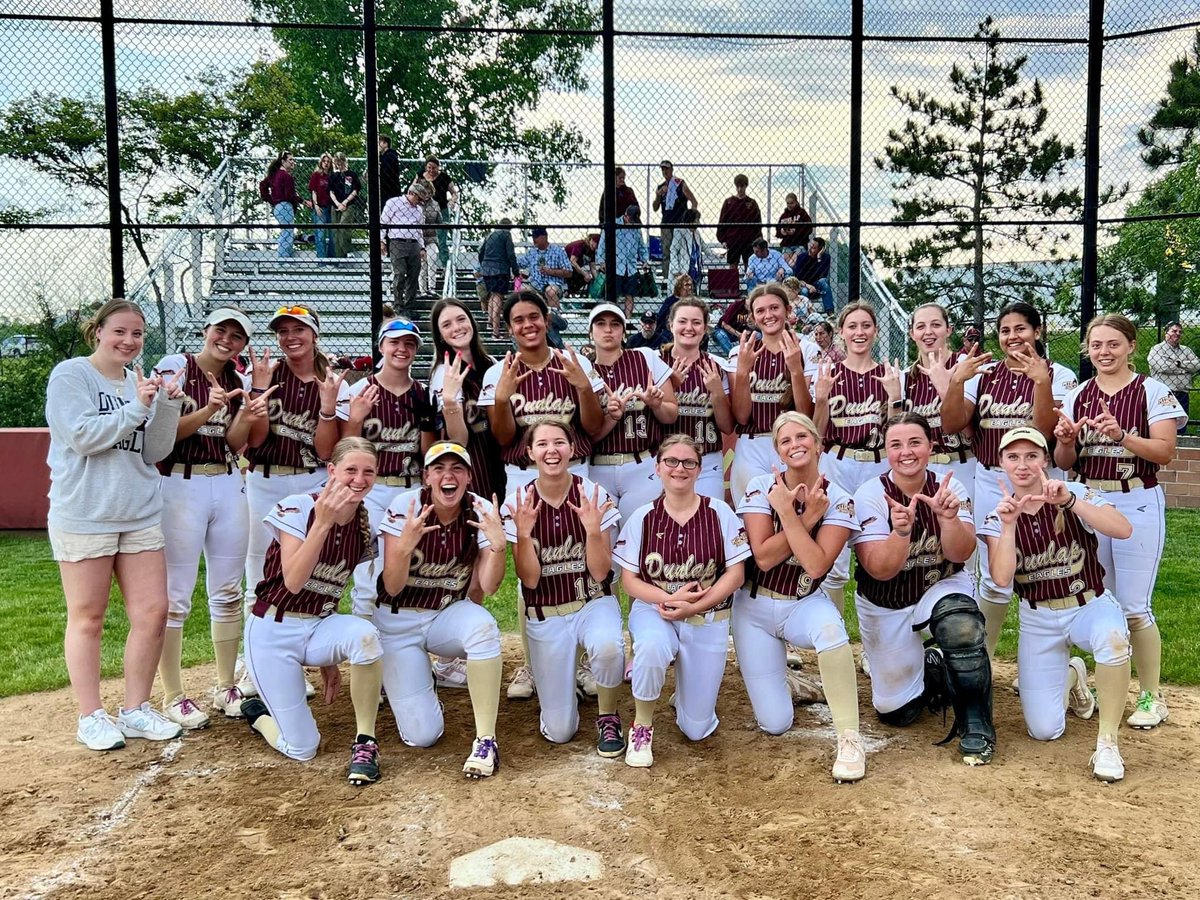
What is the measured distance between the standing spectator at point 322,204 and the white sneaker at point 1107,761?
6.96 m

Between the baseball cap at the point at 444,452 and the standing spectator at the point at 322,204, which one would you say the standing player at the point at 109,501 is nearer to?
the baseball cap at the point at 444,452

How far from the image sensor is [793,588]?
14.8ft

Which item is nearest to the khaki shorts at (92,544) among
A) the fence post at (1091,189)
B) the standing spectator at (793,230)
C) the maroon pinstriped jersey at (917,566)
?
the maroon pinstriped jersey at (917,566)

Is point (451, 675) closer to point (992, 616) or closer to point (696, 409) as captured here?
point (696, 409)

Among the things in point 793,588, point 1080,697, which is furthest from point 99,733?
point 1080,697

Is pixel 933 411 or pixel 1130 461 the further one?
pixel 933 411

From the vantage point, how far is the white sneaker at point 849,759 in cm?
401

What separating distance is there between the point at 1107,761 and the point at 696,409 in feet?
8.24

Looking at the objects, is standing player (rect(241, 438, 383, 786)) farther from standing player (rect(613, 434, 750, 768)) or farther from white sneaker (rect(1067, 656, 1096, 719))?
white sneaker (rect(1067, 656, 1096, 719))

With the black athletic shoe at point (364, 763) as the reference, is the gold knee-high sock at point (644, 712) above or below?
above

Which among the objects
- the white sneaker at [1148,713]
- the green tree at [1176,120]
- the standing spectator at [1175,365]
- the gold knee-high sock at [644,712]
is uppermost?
the green tree at [1176,120]

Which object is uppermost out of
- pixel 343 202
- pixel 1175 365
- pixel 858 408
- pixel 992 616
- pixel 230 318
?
pixel 343 202

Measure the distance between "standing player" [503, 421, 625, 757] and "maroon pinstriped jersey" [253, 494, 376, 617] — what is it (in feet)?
2.26

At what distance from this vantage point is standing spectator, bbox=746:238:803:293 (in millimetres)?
8398
